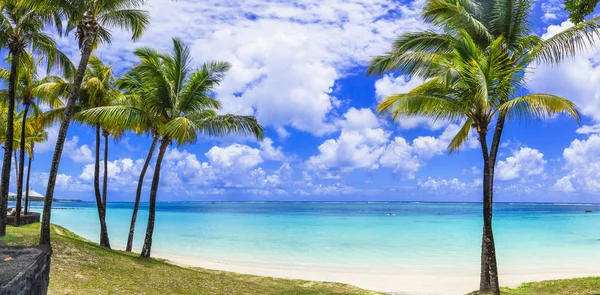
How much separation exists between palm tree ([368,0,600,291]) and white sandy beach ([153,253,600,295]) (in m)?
3.98

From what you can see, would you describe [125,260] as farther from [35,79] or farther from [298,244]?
[298,244]

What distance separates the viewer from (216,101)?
16.0 metres

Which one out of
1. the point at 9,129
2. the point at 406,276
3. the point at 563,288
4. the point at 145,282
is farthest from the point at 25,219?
the point at 563,288

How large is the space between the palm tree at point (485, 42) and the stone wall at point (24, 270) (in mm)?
7481

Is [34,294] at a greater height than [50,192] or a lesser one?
lesser

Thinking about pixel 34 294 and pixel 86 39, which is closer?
pixel 34 294

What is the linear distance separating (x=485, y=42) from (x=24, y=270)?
9.54 meters

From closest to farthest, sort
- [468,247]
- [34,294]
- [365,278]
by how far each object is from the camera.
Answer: [34,294] → [365,278] → [468,247]

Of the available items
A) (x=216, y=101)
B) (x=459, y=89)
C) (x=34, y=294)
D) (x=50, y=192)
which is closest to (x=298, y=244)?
(x=216, y=101)

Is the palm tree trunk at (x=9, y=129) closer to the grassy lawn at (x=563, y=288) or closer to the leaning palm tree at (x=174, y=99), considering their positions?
the leaning palm tree at (x=174, y=99)

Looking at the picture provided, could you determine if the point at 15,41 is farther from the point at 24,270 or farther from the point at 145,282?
the point at 24,270

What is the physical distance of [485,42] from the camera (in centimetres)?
976

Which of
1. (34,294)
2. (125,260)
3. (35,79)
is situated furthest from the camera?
(35,79)

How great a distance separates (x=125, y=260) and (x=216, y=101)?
6447 mm
